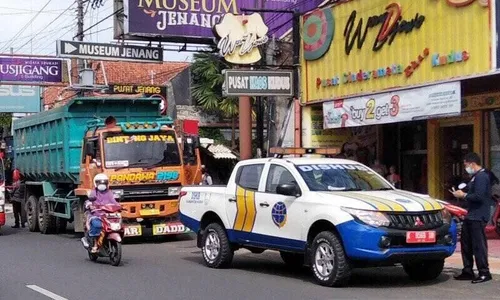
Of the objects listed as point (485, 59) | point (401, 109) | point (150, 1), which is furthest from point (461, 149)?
point (150, 1)

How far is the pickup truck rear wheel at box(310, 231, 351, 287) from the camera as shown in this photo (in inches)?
424

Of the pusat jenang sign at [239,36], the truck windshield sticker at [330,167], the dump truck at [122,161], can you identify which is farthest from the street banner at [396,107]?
the truck windshield sticker at [330,167]

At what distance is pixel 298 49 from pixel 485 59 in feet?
22.7

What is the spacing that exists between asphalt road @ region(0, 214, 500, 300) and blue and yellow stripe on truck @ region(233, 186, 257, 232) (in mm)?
750

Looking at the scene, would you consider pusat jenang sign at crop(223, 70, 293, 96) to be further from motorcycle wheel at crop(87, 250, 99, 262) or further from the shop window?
motorcycle wheel at crop(87, 250, 99, 262)

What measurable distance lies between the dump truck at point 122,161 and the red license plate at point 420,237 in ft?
26.2

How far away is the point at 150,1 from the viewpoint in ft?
88.1

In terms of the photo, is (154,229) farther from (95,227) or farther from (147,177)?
(95,227)

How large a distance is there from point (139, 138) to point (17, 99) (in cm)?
2907

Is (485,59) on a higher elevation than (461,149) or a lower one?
Result: higher

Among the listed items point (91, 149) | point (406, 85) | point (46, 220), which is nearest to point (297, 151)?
point (406, 85)

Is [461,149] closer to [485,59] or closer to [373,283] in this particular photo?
[485,59]

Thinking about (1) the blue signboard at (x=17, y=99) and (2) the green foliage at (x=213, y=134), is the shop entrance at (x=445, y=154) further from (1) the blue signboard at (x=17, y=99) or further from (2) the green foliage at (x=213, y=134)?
(1) the blue signboard at (x=17, y=99)

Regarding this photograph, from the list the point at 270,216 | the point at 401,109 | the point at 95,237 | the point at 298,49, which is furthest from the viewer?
the point at 298,49
